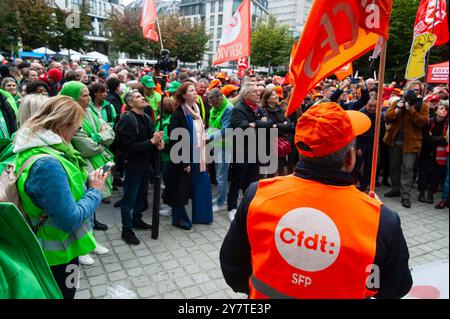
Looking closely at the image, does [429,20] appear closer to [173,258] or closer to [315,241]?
[173,258]

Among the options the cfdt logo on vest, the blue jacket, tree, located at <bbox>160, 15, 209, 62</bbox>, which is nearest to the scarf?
the blue jacket

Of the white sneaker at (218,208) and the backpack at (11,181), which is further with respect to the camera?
the white sneaker at (218,208)

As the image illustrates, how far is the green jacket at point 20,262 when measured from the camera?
119 centimetres

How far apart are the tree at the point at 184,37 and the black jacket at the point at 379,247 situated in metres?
40.8

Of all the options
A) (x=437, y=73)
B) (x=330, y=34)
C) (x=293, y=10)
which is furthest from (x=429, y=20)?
(x=293, y=10)

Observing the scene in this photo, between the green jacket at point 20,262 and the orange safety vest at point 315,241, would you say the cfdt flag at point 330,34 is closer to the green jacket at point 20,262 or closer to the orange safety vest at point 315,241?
the orange safety vest at point 315,241

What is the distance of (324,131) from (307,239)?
487 mm

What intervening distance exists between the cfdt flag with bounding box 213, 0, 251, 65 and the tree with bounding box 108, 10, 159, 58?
28.8 m

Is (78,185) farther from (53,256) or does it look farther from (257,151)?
(257,151)

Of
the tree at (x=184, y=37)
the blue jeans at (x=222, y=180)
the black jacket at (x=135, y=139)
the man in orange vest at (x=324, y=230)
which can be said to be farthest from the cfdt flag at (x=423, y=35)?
the tree at (x=184, y=37)

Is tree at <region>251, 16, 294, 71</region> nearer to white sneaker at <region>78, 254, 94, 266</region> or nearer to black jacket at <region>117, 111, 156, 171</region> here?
black jacket at <region>117, 111, 156, 171</region>

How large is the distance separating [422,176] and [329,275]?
6.63 metres

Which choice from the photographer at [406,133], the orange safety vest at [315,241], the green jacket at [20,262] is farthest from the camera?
the photographer at [406,133]

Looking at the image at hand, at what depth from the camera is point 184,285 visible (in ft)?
12.4
